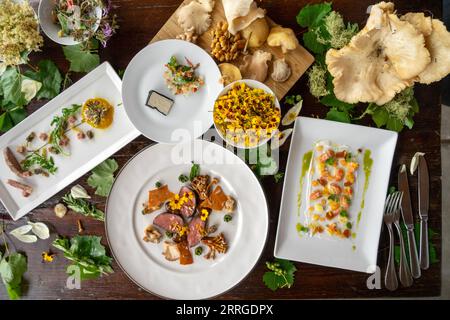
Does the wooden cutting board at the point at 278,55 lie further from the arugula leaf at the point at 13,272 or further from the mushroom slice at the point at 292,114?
the arugula leaf at the point at 13,272

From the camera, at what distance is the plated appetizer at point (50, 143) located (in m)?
2.00

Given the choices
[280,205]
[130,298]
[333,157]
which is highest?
[333,157]

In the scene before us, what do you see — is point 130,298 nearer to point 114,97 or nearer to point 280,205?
point 280,205

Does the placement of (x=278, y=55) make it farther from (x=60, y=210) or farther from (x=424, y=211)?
(x=60, y=210)

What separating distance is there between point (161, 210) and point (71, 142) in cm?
58

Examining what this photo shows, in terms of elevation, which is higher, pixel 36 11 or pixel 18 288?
pixel 36 11

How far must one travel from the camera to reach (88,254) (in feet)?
6.71

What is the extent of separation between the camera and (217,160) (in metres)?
1.96

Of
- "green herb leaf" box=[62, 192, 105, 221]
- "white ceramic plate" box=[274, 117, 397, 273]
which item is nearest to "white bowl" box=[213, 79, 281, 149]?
"white ceramic plate" box=[274, 117, 397, 273]

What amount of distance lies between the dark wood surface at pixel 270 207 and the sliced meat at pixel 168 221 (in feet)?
1.02

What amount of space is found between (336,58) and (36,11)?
1.51 meters

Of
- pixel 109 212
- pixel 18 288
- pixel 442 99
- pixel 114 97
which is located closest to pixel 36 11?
pixel 114 97

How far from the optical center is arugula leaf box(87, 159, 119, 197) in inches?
79.4

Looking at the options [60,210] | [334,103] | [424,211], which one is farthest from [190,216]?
[424,211]
